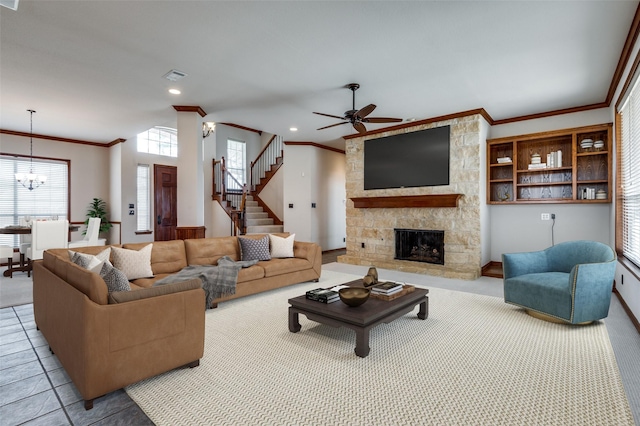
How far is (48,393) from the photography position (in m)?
2.05

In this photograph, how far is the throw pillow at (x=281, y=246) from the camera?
15.8 feet

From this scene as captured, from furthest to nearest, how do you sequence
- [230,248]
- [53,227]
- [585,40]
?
[53,227] → [230,248] → [585,40]

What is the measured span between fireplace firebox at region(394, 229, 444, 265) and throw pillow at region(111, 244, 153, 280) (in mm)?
4438

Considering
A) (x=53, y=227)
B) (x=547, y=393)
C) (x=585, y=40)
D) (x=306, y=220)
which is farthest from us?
(x=306, y=220)

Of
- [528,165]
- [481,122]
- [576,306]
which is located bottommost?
→ [576,306]

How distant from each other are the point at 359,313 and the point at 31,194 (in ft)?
26.7

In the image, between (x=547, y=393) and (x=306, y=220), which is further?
(x=306, y=220)

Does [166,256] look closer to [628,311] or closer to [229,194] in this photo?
[229,194]

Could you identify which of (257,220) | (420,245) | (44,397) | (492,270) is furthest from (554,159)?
(44,397)

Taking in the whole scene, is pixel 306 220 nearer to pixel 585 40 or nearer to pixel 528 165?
pixel 528 165

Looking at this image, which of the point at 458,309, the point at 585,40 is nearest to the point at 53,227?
the point at 458,309

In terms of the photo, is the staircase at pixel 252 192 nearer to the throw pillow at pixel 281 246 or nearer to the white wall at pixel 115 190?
the white wall at pixel 115 190

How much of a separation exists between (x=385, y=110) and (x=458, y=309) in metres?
3.28

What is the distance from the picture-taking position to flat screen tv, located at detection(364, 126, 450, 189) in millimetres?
5773
